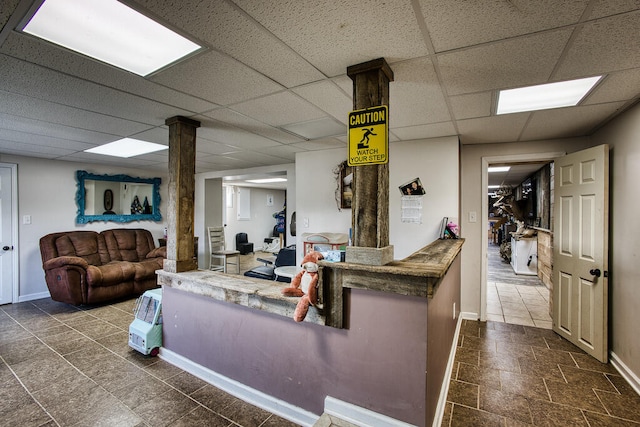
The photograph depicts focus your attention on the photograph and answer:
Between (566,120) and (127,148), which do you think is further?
(127,148)

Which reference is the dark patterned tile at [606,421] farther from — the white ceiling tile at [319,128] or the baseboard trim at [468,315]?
the white ceiling tile at [319,128]

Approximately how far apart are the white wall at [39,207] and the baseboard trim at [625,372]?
7.30 metres

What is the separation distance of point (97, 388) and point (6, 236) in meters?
3.80

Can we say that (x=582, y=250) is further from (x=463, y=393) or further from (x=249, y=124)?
(x=249, y=124)

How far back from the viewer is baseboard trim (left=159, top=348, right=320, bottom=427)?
1.87 metres

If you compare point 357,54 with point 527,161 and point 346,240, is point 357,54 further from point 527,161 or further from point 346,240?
point 527,161

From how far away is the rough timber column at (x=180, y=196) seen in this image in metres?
2.65

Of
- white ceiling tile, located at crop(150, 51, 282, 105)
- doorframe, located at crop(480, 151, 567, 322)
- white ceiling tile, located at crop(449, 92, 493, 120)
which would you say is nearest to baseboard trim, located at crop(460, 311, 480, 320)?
doorframe, located at crop(480, 151, 567, 322)

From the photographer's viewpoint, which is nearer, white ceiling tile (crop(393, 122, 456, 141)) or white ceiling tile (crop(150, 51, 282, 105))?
white ceiling tile (crop(150, 51, 282, 105))

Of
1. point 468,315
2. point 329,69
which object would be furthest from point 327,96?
point 468,315

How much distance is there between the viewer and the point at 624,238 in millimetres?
2461

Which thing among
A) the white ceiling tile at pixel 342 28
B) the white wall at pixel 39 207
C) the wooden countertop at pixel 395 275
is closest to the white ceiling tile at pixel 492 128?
the white ceiling tile at pixel 342 28

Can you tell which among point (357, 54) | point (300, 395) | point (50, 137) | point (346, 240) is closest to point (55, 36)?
point (357, 54)

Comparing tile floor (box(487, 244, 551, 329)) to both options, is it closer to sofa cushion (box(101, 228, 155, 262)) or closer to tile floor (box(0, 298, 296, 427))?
tile floor (box(0, 298, 296, 427))
